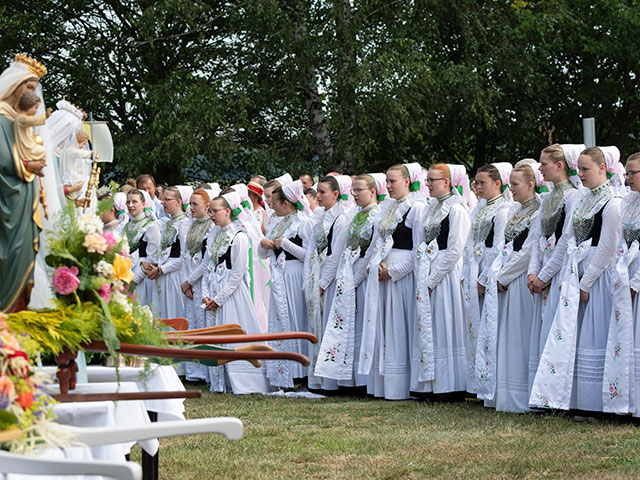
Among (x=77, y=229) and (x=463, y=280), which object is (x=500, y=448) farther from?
(x=77, y=229)

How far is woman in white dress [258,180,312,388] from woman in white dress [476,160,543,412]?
2.74 meters

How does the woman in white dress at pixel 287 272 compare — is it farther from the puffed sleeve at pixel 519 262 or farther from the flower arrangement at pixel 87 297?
the flower arrangement at pixel 87 297

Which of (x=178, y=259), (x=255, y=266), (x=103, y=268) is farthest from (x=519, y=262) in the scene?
(x=103, y=268)

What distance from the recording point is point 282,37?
22312 millimetres

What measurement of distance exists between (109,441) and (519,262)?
20.7 feet

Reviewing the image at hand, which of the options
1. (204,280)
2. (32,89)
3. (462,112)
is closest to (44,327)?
(32,89)

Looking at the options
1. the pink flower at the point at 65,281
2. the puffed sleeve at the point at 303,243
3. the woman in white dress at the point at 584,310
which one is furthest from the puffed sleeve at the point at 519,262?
the pink flower at the point at 65,281

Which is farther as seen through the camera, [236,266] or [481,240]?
[236,266]

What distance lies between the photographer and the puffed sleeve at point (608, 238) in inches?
323

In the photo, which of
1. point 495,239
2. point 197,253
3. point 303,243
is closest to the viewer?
point 495,239

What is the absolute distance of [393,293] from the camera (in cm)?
1049

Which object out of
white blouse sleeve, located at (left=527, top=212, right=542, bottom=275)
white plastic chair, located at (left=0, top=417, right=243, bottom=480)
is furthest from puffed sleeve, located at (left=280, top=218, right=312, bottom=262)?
white plastic chair, located at (left=0, top=417, right=243, bottom=480)

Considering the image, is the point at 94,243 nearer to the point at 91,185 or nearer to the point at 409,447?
the point at 91,185

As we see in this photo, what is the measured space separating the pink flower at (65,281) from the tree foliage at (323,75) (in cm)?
1704
